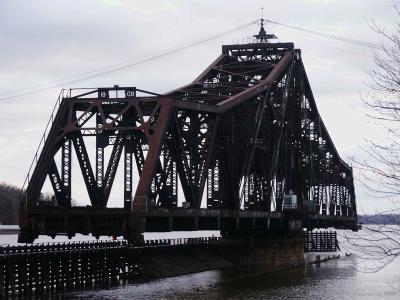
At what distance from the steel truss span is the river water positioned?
4754 mm

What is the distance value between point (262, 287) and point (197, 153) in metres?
12.2

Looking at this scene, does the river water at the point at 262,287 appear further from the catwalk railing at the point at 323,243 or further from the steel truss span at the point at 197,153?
the catwalk railing at the point at 323,243

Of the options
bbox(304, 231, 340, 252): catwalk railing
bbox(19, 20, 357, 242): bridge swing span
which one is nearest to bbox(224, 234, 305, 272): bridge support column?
bbox(19, 20, 357, 242): bridge swing span

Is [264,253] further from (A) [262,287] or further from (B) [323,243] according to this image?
(B) [323,243]

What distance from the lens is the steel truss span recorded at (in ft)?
184

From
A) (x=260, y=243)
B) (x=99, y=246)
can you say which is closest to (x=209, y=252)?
(x=260, y=243)

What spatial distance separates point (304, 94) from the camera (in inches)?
4117

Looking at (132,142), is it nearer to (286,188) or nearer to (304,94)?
(286,188)

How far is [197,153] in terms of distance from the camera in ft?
216

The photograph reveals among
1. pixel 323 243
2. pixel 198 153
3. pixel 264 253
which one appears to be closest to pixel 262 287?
pixel 198 153

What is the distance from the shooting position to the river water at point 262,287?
56.6 metres

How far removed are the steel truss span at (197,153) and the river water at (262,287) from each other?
475cm

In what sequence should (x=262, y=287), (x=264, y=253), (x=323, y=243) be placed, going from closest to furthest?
1. (x=262, y=287)
2. (x=264, y=253)
3. (x=323, y=243)

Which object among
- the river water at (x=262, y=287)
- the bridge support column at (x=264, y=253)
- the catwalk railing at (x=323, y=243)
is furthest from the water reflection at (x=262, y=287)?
the catwalk railing at (x=323, y=243)
